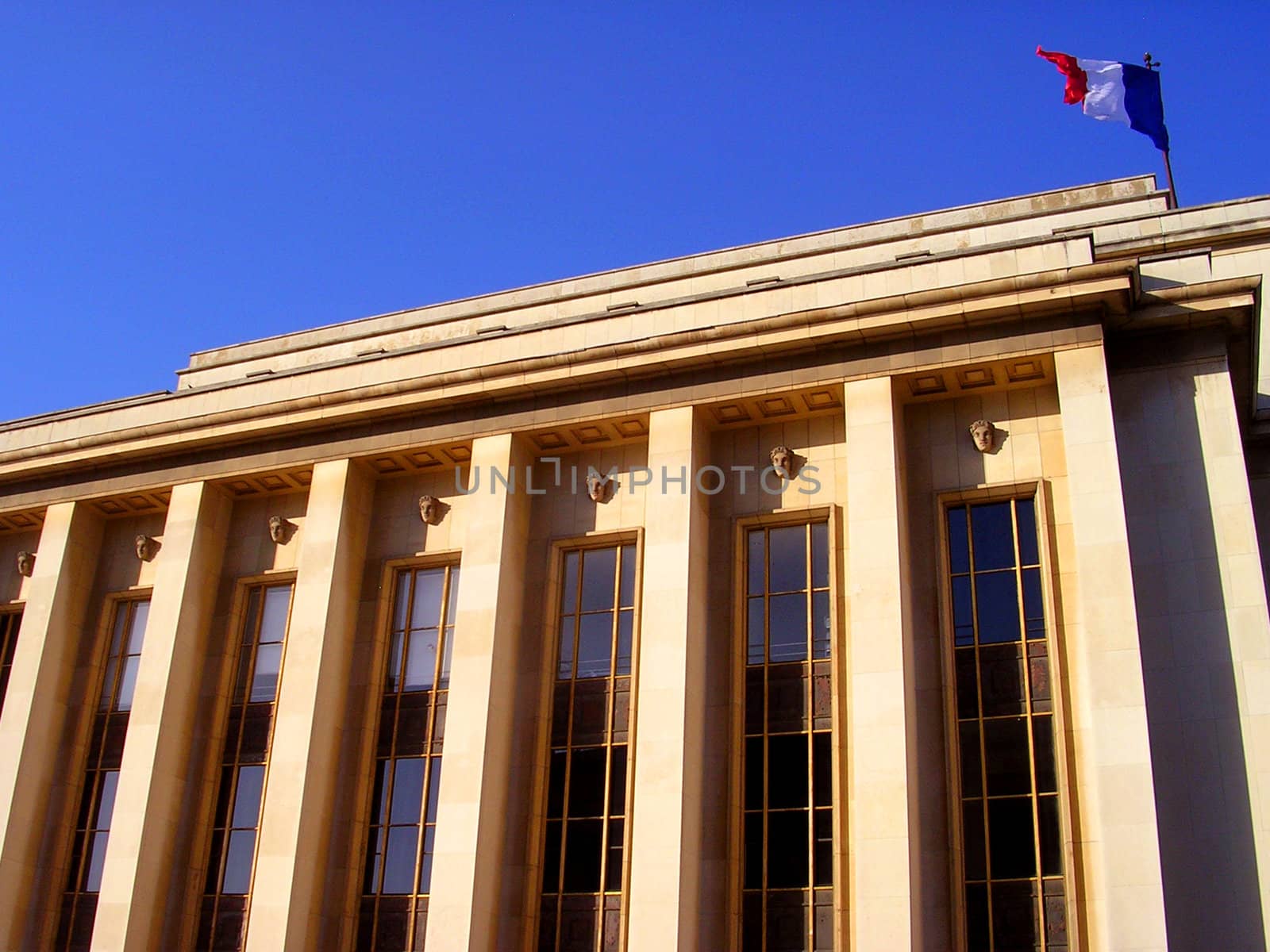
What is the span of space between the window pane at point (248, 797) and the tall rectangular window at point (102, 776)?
266 centimetres

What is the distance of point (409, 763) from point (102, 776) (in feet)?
24.9

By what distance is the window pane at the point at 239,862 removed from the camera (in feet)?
85.7

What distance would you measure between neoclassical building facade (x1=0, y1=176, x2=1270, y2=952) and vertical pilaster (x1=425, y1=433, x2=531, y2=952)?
8 centimetres

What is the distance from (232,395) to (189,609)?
5.14 meters

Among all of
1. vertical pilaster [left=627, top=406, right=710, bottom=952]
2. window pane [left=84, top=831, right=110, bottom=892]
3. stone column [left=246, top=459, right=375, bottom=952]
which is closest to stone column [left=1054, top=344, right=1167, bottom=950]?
vertical pilaster [left=627, top=406, right=710, bottom=952]

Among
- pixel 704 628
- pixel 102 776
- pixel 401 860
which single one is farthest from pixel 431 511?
pixel 102 776

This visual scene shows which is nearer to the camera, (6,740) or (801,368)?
(801,368)

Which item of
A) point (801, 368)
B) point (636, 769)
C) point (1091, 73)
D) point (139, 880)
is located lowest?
point (139, 880)

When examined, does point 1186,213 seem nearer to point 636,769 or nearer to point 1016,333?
point 1016,333

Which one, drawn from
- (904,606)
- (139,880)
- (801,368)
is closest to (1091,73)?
(801,368)

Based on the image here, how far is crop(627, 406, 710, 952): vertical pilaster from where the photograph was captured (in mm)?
21812

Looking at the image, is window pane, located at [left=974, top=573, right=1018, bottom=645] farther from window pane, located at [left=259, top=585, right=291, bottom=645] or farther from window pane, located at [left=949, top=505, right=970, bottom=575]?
window pane, located at [left=259, top=585, right=291, bottom=645]

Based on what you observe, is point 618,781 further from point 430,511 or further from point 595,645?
point 430,511

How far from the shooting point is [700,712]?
77.4 feet
